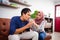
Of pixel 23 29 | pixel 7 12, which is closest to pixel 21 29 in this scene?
pixel 23 29

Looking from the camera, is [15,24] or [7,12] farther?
[7,12]

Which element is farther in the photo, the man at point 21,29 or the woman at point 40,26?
the woman at point 40,26

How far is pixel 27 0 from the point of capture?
466 centimetres

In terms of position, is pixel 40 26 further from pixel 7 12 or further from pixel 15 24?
pixel 7 12

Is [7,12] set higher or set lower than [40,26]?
higher

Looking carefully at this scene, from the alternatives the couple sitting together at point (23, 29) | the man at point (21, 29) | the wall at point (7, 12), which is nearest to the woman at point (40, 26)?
the couple sitting together at point (23, 29)

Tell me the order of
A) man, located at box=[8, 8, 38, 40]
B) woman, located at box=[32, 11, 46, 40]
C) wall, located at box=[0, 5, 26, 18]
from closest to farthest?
man, located at box=[8, 8, 38, 40] < woman, located at box=[32, 11, 46, 40] < wall, located at box=[0, 5, 26, 18]

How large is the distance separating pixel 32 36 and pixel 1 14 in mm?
1844

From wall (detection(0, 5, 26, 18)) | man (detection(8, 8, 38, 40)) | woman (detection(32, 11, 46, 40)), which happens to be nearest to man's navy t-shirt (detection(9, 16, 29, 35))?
man (detection(8, 8, 38, 40))

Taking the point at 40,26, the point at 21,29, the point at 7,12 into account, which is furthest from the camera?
the point at 7,12

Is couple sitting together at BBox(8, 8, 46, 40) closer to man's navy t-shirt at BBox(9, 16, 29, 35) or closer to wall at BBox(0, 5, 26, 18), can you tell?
man's navy t-shirt at BBox(9, 16, 29, 35)

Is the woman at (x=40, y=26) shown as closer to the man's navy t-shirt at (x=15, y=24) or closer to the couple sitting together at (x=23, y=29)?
the couple sitting together at (x=23, y=29)

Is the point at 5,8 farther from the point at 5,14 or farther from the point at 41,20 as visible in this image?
the point at 41,20

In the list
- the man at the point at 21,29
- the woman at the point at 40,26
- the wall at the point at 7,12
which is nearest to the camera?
the man at the point at 21,29
